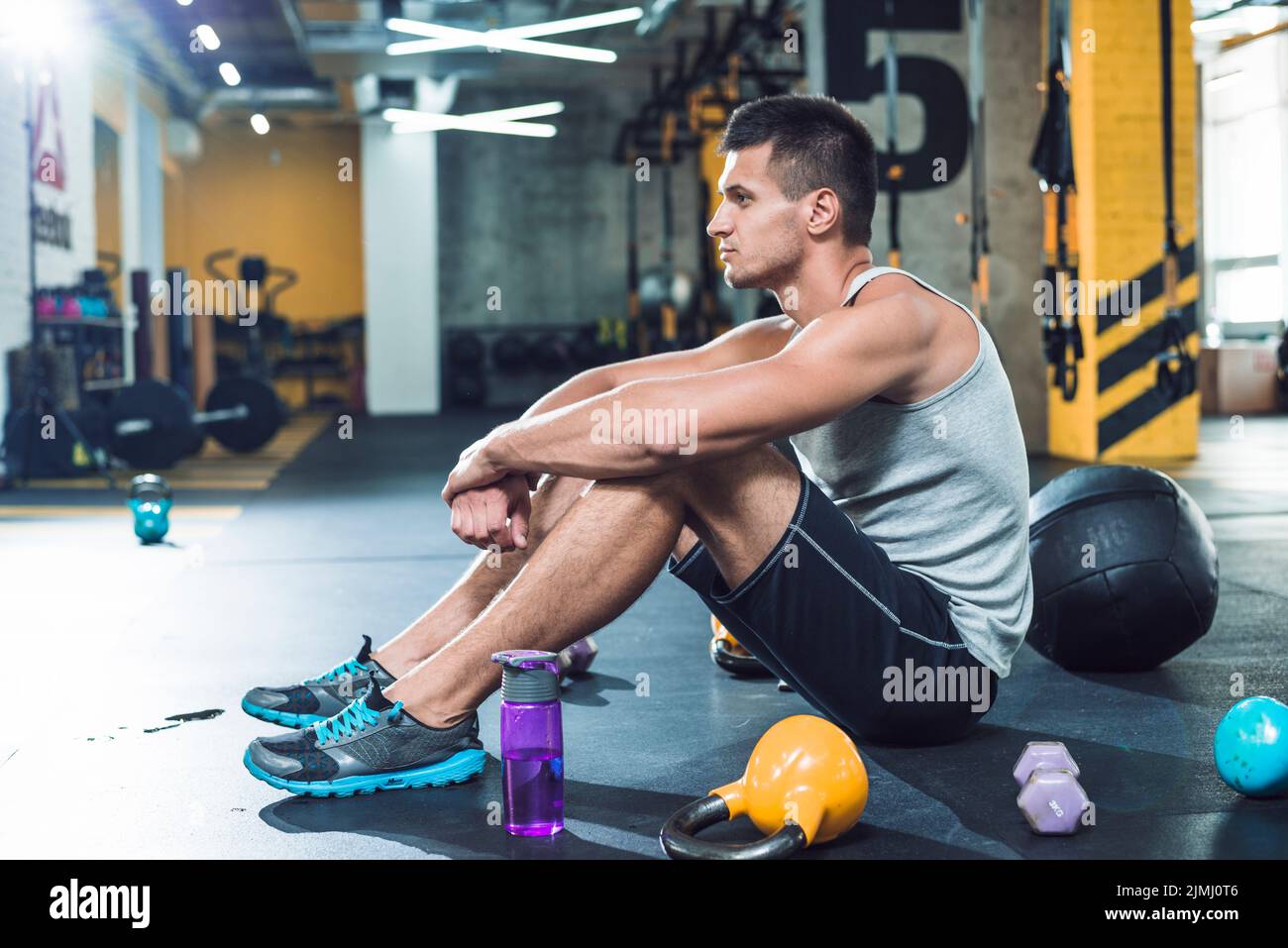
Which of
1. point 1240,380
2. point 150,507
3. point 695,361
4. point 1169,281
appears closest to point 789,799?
point 695,361

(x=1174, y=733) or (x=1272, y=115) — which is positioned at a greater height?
(x=1272, y=115)

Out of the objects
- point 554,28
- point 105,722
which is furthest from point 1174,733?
point 554,28

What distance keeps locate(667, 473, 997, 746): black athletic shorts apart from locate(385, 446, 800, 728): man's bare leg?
0.11 feet

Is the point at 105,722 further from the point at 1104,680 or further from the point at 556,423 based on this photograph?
the point at 1104,680

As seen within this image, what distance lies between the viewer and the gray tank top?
6.04 feet

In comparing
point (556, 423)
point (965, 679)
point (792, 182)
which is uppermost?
point (792, 182)

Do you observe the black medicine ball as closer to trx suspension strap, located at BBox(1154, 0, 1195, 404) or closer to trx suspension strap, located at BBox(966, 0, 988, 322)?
trx suspension strap, located at BBox(966, 0, 988, 322)

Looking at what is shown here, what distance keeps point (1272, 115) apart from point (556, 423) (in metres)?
12.3

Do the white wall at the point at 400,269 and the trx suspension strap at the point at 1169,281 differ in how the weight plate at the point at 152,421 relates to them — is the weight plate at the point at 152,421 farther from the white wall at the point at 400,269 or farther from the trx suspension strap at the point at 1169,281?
the white wall at the point at 400,269

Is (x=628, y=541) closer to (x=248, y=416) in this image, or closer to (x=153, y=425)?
(x=153, y=425)

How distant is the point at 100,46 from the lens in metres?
10.1
